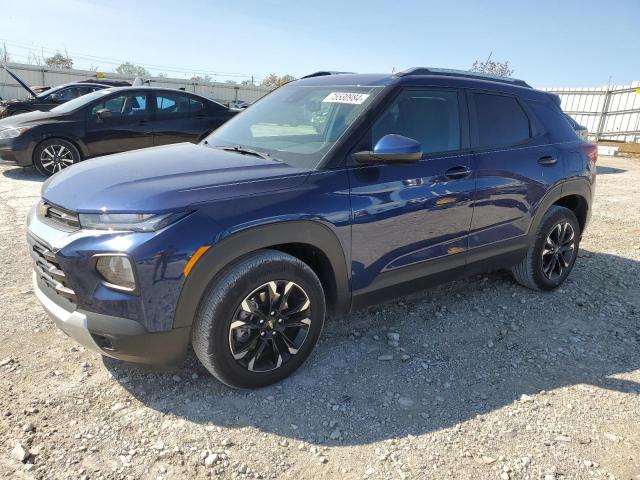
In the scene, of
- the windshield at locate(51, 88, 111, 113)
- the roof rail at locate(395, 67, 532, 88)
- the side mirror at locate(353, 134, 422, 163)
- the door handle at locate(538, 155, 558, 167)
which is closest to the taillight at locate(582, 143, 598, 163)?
the door handle at locate(538, 155, 558, 167)

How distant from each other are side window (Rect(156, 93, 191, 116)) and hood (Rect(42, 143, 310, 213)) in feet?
19.9

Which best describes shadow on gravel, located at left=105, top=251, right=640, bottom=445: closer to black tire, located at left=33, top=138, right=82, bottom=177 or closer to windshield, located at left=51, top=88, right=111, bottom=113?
black tire, located at left=33, top=138, right=82, bottom=177

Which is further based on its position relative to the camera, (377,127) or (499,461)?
(377,127)

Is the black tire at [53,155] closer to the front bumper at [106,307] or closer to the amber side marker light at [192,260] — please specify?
the front bumper at [106,307]

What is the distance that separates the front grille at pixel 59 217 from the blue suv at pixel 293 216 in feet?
0.04

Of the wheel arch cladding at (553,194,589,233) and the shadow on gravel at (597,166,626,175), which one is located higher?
the wheel arch cladding at (553,194,589,233)

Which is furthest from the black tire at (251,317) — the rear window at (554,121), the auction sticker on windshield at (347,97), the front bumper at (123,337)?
the rear window at (554,121)

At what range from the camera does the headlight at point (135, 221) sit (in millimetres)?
2320

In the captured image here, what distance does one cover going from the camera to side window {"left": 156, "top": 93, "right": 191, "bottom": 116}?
8.77 m

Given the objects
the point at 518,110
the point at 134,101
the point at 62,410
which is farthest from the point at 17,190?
the point at 518,110

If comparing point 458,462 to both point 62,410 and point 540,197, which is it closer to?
point 62,410

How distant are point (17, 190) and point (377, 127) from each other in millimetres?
6474

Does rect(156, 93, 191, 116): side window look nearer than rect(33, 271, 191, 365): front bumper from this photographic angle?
No

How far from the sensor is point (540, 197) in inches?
158
